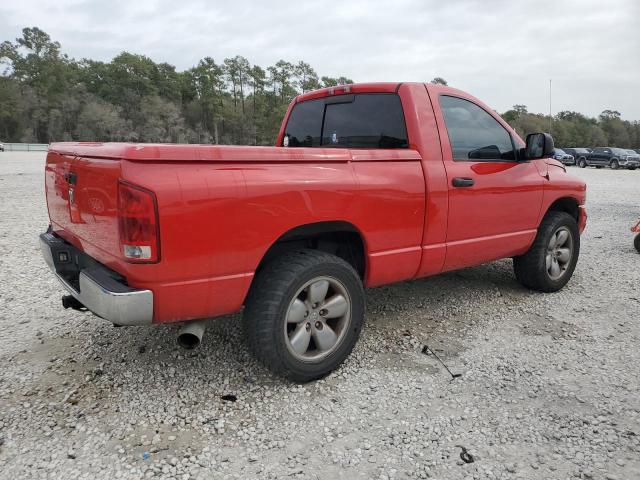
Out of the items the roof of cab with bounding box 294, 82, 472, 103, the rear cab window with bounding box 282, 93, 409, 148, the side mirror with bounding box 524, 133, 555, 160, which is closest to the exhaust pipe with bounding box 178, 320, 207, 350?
the rear cab window with bounding box 282, 93, 409, 148

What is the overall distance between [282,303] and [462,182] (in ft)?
5.66

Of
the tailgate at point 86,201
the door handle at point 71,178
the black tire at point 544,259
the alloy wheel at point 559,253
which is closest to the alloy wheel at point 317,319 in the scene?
the tailgate at point 86,201

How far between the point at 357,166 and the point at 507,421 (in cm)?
171

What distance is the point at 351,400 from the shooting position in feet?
9.12

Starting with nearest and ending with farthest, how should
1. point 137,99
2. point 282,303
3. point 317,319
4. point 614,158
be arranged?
point 282,303, point 317,319, point 614,158, point 137,99

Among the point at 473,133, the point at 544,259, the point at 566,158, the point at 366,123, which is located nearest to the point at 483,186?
the point at 473,133

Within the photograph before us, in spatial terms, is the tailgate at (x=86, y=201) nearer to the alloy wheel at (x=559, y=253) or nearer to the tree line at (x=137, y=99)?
the alloy wheel at (x=559, y=253)

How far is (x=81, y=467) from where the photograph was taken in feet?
7.16

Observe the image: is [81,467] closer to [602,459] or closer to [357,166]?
[357,166]

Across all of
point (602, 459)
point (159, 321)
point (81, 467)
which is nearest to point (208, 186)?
point (159, 321)

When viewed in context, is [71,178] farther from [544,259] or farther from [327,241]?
[544,259]

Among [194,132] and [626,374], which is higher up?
[194,132]

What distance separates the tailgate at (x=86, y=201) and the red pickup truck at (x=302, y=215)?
0.05 feet

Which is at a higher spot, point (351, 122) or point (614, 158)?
point (614, 158)
